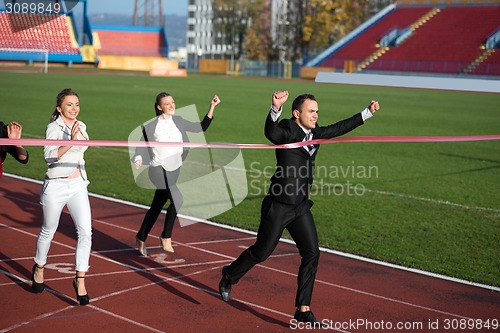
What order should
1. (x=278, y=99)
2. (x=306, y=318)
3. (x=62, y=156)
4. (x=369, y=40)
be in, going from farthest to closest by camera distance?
(x=369, y=40)
(x=62, y=156)
(x=306, y=318)
(x=278, y=99)

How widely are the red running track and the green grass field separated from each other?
97 cm

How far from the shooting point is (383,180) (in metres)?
17.1

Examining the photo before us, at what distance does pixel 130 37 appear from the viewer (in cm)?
10094

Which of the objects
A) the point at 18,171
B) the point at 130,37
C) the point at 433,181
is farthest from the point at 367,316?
the point at 130,37

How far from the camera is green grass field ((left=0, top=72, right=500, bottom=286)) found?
11.2 meters

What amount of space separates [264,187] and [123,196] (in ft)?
9.69

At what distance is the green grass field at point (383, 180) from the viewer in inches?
439

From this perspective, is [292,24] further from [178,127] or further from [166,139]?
[166,139]

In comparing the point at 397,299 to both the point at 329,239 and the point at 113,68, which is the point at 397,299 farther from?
the point at 113,68

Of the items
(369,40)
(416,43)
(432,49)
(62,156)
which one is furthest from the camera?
(369,40)

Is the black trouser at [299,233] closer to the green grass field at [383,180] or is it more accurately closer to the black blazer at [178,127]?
the black blazer at [178,127]

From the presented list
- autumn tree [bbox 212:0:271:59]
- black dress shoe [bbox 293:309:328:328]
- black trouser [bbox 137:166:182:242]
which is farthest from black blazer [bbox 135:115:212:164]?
autumn tree [bbox 212:0:271:59]

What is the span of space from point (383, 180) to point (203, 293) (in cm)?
932

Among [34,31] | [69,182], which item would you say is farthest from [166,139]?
[34,31]
